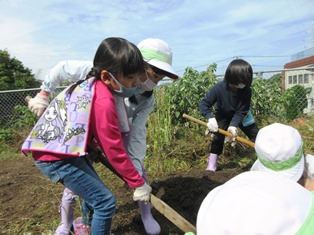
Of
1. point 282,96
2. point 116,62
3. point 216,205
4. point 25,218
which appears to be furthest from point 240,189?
point 282,96

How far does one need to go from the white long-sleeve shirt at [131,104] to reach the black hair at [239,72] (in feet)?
3.48

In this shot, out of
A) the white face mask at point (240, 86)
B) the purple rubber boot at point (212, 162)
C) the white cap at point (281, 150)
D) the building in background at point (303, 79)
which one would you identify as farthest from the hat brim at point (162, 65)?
the building in background at point (303, 79)

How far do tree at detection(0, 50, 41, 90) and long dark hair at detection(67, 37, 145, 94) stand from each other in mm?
8832

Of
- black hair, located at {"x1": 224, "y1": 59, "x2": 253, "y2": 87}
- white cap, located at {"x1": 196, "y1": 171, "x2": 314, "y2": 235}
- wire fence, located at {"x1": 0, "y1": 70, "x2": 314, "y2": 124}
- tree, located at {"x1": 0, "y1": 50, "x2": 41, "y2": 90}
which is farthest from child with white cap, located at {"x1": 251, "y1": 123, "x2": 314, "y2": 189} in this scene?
tree, located at {"x1": 0, "y1": 50, "x2": 41, "y2": 90}

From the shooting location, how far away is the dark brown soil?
2439 millimetres

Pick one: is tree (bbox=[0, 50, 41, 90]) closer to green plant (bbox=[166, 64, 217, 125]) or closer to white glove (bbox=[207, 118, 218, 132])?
green plant (bbox=[166, 64, 217, 125])

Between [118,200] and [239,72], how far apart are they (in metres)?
1.69

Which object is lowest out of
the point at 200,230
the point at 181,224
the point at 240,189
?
the point at 181,224

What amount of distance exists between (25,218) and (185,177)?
1565 millimetres

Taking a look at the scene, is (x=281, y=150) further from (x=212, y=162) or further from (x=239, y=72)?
(x=212, y=162)

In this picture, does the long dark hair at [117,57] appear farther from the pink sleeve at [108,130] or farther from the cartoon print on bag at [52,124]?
the cartoon print on bag at [52,124]

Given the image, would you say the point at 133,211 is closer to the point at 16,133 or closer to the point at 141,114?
the point at 141,114

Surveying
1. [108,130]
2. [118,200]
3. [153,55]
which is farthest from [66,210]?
[153,55]

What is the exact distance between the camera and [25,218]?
2.56 metres
